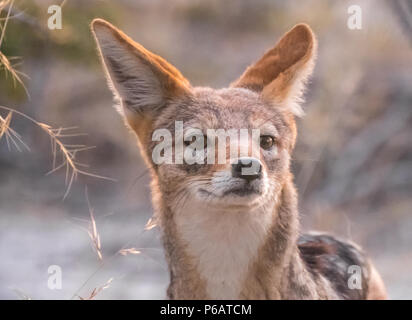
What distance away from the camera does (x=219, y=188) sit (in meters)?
4.25

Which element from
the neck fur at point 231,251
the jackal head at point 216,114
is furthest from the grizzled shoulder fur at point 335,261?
the jackal head at point 216,114

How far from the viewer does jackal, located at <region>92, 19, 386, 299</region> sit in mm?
4508

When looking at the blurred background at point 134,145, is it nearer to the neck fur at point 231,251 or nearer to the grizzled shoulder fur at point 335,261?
the grizzled shoulder fur at point 335,261

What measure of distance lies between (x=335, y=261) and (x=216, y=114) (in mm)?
1471

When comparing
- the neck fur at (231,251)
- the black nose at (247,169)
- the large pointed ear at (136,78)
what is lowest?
the neck fur at (231,251)

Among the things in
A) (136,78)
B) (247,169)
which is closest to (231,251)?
(247,169)

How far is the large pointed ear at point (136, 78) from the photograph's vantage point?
4605 mm

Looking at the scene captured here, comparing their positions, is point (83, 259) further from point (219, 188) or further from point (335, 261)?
point (219, 188)

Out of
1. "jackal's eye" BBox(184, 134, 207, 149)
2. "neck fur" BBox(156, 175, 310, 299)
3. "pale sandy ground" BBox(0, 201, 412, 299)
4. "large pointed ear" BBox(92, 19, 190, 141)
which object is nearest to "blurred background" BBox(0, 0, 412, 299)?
"pale sandy ground" BBox(0, 201, 412, 299)

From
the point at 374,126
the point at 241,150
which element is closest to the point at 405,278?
the point at 374,126

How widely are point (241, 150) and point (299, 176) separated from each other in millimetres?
4790

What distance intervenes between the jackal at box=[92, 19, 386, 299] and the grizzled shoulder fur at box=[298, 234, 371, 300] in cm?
20
